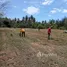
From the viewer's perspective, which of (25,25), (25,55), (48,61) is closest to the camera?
(48,61)

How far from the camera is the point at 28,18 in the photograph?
115500 millimetres

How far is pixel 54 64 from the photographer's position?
31.1ft

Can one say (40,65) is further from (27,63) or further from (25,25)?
(25,25)

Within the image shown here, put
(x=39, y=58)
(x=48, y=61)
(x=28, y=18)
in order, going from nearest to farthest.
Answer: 1. (x=48, y=61)
2. (x=39, y=58)
3. (x=28, y=18)

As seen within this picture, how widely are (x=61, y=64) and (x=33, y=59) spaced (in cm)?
179

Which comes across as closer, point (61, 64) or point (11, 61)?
point (61, 64)

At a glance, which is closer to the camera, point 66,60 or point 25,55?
point 66,60

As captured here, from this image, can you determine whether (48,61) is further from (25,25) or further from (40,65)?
(25,25)

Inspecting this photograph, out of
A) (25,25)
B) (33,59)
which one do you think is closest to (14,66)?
(33,59)

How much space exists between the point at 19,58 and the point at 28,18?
105 metres

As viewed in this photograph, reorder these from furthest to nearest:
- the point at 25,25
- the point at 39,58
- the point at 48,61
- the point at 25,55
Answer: the point at 25,25 < the point at 25,55 < the point at 39,58 < the point at 48,61

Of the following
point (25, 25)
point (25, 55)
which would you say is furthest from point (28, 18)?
point (25, 55)

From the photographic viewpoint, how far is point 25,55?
11.8 meters

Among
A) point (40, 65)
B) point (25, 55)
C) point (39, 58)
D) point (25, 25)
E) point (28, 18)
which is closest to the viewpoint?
point (40, 65)
